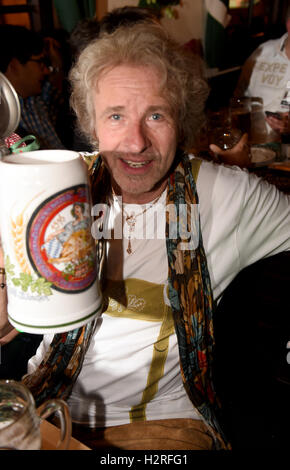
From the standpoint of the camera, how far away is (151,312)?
116 centimetres

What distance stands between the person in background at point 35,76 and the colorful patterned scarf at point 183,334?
59.6 inches

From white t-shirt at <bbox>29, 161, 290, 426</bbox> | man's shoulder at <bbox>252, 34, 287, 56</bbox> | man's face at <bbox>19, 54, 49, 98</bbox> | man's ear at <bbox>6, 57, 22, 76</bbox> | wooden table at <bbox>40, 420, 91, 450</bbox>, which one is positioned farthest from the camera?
man's shoulder at <bbox>252, 34, 287, 56</bbox>

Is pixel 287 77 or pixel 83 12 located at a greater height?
pixel 83 12

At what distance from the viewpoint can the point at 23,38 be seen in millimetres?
2641

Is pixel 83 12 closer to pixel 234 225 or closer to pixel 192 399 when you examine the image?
pixel 234 225

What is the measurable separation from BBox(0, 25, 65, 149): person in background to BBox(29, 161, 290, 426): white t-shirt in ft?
5.04

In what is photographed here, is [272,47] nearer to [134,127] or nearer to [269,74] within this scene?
[269,74]

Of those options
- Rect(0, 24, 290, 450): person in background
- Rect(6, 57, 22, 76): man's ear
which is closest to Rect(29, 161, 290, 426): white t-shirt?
Rect(0, 24, 290, 450): person in background

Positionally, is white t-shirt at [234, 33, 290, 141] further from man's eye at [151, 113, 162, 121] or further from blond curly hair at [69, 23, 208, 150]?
man's eye at [151, 113, 162, 121]

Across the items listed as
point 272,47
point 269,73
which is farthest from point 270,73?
point 272,47
